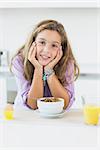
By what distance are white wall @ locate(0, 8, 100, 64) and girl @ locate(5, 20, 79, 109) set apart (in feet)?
5.90

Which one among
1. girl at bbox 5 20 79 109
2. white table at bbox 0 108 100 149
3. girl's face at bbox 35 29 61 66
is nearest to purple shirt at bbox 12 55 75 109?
girl at bbox 5 20 79 109

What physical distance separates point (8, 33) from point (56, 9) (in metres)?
0.60

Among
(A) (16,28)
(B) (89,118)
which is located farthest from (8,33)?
(B) (89,118)

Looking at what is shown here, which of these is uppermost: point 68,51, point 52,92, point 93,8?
point 93,8

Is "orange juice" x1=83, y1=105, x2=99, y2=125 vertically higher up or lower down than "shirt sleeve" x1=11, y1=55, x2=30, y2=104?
lower down

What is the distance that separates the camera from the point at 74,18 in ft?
11.3

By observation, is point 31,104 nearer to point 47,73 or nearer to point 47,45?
point 47,73

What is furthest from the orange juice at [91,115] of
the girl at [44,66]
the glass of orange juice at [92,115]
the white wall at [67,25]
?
the white wall at [67,25]

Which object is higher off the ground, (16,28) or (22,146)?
(16,28)

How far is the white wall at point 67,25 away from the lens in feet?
11.2

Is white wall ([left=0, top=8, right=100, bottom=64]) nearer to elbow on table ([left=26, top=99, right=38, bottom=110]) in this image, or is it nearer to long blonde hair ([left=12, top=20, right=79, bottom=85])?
long blonde hair ([left=12, top=20, right=79, bottom=85])

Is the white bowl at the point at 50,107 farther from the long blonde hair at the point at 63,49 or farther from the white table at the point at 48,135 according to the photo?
the long blonde hair at the point at 63,49

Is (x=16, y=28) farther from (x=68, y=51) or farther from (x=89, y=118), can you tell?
(x=89, y=118)

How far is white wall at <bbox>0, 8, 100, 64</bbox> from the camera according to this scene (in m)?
3.42
